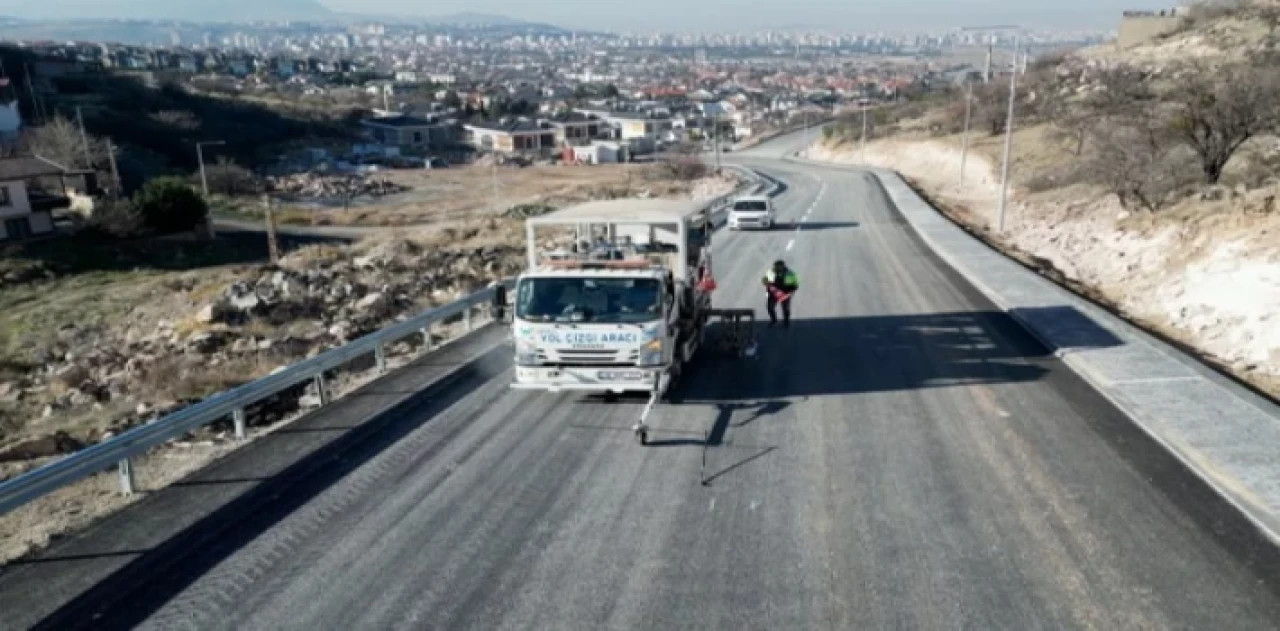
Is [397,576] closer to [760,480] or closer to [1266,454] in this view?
[760,480]

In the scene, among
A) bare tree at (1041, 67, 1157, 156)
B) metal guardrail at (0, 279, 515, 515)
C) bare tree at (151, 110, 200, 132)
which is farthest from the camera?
bare tree at (151, 110, 200, 132)

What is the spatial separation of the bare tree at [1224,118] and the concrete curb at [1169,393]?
13.2 meters

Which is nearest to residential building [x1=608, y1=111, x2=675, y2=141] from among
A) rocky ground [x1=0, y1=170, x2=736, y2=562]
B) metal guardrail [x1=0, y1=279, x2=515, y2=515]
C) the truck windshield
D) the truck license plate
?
rocky ground [x1=0, y1=170, x2=736, y2=562]

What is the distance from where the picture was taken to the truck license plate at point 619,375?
11742mm

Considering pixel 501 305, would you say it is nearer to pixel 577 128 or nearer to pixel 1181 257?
pixel 1181 257

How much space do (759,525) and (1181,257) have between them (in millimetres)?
19609

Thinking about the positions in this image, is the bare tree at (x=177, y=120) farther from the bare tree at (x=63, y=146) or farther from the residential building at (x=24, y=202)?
the residential building at (x=24, y=202)

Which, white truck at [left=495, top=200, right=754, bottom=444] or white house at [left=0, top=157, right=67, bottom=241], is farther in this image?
white house at [left=0, top=157, right=67, bottom=241]

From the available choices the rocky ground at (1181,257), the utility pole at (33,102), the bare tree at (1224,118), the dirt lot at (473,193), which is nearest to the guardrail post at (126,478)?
the rocky ground at (1181,257)

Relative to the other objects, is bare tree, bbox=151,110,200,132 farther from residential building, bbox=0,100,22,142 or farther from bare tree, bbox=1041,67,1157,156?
bare tree, bbox=1041,67,1157,156

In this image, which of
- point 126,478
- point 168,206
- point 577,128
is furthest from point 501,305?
point 577,128

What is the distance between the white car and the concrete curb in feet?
41.7

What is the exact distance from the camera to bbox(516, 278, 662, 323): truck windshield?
11.8m

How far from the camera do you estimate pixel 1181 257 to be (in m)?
22.8
